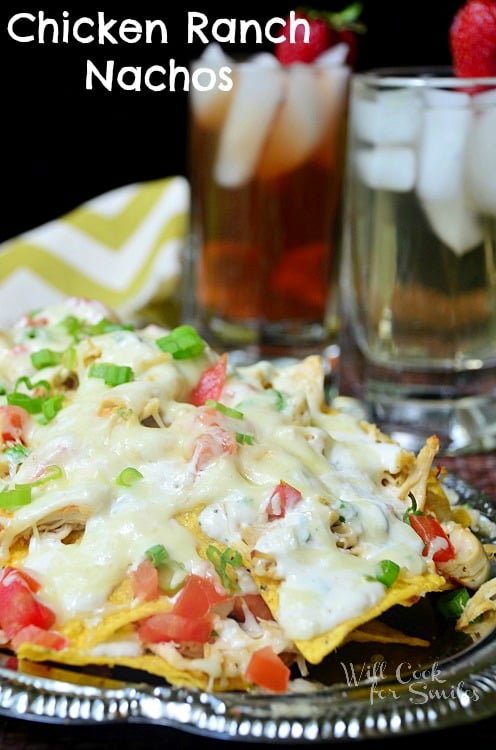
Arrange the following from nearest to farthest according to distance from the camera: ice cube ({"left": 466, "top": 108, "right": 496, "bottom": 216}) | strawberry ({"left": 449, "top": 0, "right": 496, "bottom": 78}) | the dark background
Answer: strawberry ({"left": 449, "top": 0, "right": 496, "bottom": 78}), ice cube ({"left": 466, "top": 108, "right": 496, "bottom": 216}), the dark background

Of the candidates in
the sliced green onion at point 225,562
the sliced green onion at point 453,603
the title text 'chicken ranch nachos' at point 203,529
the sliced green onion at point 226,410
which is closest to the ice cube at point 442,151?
the title text 'chicken ranch nachos' at point 203,529

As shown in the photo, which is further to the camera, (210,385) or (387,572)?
(210,385)

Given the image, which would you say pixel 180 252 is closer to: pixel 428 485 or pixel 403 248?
pixel 403 248

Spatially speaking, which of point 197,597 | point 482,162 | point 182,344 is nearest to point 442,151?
point 482,162

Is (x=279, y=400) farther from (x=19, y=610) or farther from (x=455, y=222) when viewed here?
(x=455, y=222)

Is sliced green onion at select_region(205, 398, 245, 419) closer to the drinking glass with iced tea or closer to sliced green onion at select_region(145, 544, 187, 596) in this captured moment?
sliced green onion at select_region(145, 544, 187, 596)

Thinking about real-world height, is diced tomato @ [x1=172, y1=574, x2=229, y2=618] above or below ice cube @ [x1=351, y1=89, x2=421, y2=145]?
below

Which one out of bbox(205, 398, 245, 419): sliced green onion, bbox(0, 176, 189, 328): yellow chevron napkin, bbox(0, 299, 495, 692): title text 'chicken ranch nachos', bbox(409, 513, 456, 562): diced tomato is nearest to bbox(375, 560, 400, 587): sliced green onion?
bbox(0, 299, 495, 692): title text 'chicken ranch nachos'
